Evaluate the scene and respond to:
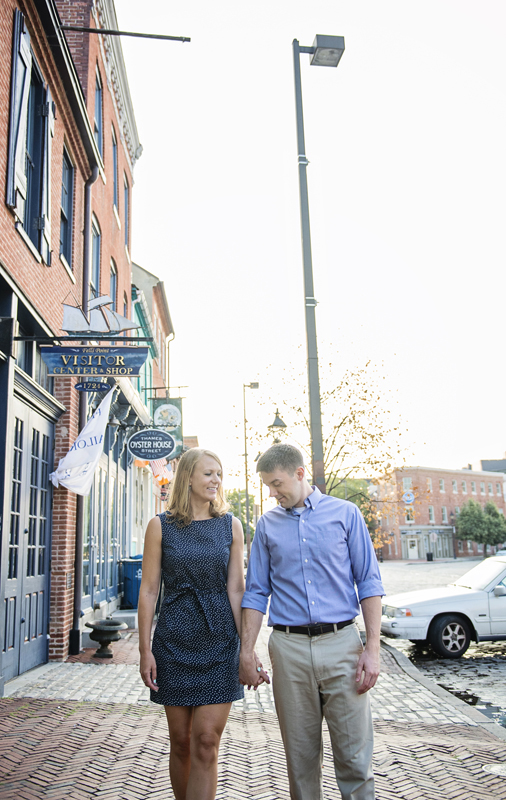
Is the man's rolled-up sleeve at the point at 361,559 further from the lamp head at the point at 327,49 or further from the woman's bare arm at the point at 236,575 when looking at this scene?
the lamp head at the point at 327,49

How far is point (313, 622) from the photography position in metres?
3.34

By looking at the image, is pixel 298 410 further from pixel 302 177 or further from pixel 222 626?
pixel 222 626

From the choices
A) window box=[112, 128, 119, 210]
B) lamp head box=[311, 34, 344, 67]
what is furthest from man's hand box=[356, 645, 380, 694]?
window box=[112, 128, 119, 210]

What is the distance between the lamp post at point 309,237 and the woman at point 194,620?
373cm

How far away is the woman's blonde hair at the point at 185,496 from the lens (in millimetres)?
3684

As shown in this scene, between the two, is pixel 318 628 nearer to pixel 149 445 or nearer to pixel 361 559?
pixel 361 559

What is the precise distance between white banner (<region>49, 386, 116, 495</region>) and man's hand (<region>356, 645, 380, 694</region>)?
696cm

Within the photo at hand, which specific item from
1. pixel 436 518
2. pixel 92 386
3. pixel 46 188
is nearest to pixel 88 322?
pixel 92 386

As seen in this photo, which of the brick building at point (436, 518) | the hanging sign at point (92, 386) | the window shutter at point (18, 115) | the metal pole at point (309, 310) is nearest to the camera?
the metal pole at point (309, 310)

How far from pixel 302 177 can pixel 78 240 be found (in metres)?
4.80

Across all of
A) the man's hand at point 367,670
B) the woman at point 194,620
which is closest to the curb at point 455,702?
the man's hand at point 367,670

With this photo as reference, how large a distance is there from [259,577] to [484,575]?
352 inches

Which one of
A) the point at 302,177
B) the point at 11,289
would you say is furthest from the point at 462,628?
the point at 11,289

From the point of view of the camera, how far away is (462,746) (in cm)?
538
